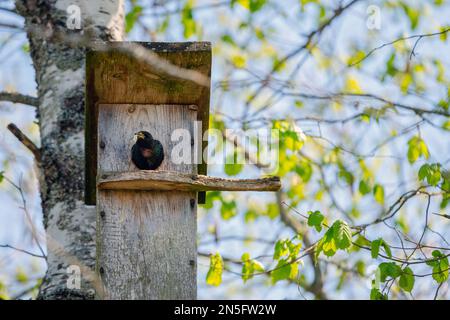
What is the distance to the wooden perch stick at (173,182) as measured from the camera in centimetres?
327

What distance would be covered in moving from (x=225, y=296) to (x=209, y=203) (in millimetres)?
2273

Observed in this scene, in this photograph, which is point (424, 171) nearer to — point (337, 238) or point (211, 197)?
point (337, 238)

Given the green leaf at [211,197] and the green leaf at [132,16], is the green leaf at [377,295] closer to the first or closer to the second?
the green leaf at [211,197]

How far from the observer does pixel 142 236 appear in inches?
132

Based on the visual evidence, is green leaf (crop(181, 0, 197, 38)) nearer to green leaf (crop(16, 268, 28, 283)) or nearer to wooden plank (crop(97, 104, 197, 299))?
green leaf (crop(16, 268, 28, 283))

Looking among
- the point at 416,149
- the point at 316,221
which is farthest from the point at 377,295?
the point at 416,149

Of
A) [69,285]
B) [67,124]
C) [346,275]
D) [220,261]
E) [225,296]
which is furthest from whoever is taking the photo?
[225,296]

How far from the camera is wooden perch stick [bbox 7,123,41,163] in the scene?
12.4 feet

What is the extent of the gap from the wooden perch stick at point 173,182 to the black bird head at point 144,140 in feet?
0.67

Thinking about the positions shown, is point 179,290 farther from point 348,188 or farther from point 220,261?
point 348,188

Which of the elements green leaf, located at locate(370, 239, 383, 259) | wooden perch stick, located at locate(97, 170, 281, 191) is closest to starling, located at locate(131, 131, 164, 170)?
wooden perch stick, located at locate(97, 170, 281, 191)

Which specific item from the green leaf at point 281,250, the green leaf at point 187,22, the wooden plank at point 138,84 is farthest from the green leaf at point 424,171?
the green leaf at point 187,22
